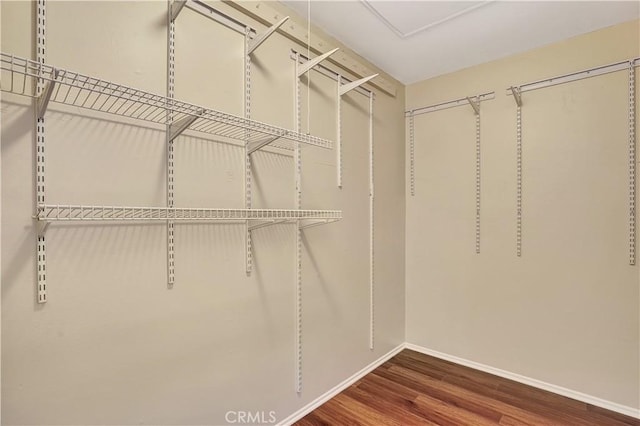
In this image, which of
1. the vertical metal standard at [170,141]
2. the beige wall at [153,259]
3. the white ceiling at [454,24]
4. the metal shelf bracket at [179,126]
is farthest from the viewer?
the white ceiling at [454,24]

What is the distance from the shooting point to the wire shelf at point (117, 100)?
0.96 meters

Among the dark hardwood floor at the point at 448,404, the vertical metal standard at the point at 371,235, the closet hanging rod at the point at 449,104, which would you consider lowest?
the dark hardwood floor at the point at 448,404

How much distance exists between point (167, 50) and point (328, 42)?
117 cm

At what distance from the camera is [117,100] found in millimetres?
1239

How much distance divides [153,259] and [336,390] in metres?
1.60

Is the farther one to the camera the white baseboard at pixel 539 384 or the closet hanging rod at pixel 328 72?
the white baseboard at pixel 539 384

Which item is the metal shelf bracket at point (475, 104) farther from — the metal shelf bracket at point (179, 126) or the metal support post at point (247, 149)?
the metal shelf bracket at point (179, 126)

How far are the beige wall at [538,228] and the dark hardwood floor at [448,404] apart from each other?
0.17m

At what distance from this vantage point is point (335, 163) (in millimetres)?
2271

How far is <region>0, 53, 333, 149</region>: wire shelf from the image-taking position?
3.14 feet

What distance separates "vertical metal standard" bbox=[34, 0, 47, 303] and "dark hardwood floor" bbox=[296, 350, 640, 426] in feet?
5.18

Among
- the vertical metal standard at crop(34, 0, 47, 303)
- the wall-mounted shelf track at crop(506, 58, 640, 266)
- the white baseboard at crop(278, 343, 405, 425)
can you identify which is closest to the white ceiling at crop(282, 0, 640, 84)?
the wall-mounted shelf track at crop(506, 58, 640, 266)

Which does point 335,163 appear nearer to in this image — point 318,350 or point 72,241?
point 318,350

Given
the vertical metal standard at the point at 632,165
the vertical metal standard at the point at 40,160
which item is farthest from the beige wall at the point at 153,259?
the vertical metal standard at the point at 632,165
